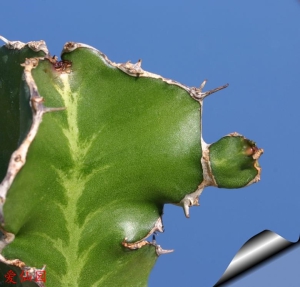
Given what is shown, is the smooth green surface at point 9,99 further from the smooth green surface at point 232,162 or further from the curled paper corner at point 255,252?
the curled paper corner at point 255,252

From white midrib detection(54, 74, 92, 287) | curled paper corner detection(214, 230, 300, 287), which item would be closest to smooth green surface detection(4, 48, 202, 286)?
white midrib detection(54, 74, 92, 287)

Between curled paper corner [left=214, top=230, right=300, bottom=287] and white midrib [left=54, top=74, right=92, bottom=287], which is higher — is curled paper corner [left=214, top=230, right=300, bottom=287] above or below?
above

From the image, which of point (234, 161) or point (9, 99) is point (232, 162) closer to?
point (234, 161)

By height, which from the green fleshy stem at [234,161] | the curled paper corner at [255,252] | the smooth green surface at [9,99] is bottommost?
the green fleshy stem at [234,161]

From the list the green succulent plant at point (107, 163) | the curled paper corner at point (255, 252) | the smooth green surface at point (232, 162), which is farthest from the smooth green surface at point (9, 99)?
the curled paper corner at point (255, 252)

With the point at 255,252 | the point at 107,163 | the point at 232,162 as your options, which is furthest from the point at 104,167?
the point at 255,252

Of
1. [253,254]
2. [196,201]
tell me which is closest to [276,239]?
[253,254]

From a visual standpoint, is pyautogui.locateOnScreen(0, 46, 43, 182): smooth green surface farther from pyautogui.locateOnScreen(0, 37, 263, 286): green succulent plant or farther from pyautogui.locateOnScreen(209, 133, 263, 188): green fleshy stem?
pyautogui.locateOnScreen(209, 133, 263, 188): green fleshy stem

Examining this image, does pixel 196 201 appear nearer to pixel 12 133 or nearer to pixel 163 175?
pixel 163 175
